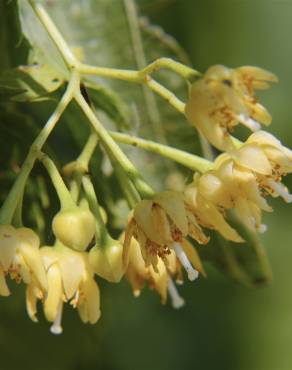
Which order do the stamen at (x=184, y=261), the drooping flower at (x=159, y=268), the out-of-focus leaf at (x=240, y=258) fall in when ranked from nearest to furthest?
the stamen at (x=184, y=261) → the drooping flower at (x=159, y=268) → the out-of-focus leaf at (x=240, y=258)

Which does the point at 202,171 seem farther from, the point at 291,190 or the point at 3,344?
the point at 291,190

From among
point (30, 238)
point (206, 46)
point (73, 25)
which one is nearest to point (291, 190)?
point (206, 46)

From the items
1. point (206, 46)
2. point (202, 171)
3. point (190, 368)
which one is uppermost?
point (202, 171)

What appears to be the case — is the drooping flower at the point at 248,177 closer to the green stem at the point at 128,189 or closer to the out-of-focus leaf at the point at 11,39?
the green stem at the point at 128,189

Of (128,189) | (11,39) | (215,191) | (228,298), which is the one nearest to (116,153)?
(128,189)

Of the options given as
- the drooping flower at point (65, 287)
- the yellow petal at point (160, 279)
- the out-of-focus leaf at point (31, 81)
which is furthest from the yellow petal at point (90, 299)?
the out-of-focus leaf at point (31, 81)

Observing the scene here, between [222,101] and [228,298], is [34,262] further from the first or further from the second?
[228,298]
